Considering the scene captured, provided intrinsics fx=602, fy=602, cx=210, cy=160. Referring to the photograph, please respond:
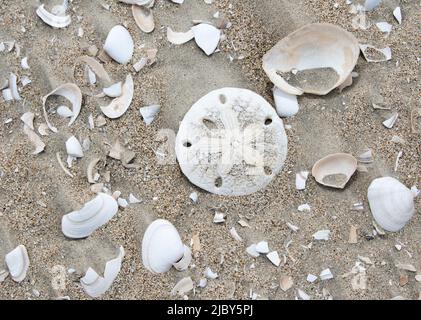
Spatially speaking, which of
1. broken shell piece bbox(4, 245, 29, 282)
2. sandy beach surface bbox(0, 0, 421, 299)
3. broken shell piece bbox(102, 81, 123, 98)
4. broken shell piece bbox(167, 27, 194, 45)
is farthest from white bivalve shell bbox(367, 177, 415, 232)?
broken shell piece bbox(4, 245, 29, 282)

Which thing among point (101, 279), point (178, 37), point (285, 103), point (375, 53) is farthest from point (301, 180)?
point (101, 279)

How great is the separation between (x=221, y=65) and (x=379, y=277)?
1243 millimetres

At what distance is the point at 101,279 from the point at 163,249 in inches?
12.6

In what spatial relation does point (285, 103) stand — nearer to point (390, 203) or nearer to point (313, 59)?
point (313, 59)

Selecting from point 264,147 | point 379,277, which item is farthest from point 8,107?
point 379,277

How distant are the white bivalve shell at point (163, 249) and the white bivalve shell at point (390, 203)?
90 cm

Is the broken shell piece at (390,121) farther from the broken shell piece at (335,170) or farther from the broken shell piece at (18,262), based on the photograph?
the broken shell piece at (18,262)

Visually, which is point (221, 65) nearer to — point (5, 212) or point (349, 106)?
point (349, 106)

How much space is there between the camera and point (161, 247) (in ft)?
8.86

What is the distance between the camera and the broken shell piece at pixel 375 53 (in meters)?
2.90

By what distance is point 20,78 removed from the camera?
283 centimetres

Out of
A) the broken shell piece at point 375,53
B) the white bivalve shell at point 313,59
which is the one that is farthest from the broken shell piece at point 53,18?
the broken shell piece at point 375,53

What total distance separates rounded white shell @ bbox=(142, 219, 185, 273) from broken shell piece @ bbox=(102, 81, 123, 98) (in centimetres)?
62

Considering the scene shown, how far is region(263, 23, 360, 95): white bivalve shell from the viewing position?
2.85 metres
